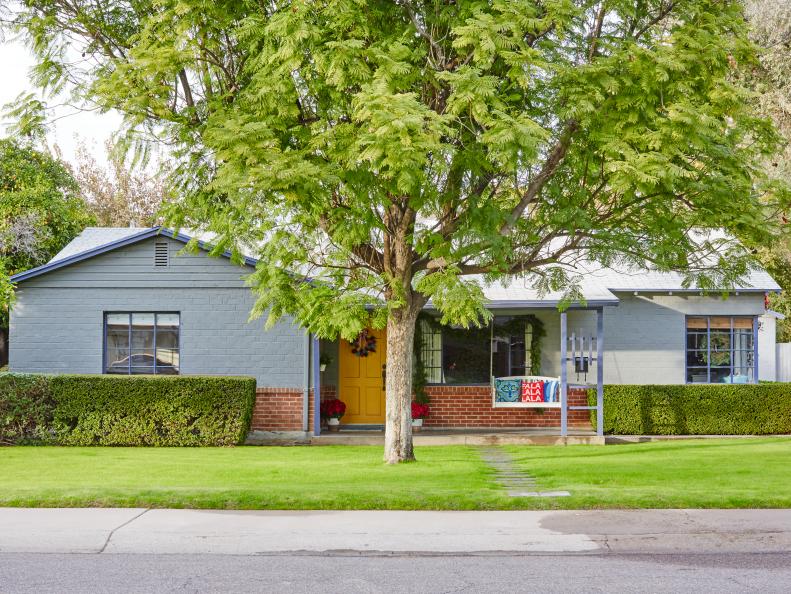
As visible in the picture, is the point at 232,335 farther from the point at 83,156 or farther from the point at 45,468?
the point at 83,156

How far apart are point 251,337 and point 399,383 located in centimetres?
581

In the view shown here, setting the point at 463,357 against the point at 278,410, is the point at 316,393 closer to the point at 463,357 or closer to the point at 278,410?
the point at 278,410

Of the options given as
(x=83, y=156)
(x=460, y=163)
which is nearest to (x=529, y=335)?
(x=460, y=163)

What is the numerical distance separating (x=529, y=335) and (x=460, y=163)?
9300 millimetres

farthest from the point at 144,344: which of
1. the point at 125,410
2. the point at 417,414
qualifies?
the point at 417,414

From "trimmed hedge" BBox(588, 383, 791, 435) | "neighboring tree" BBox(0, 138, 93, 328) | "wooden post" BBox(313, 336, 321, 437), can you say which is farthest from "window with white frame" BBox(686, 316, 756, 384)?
"neighboring tree" BBox(0, 138, 93, 328)

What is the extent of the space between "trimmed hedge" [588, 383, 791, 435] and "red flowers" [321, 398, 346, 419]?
5125 millimetres

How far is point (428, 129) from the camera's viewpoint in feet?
35.2

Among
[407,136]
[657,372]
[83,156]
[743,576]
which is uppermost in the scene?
[83,156]

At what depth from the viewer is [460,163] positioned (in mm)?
11758

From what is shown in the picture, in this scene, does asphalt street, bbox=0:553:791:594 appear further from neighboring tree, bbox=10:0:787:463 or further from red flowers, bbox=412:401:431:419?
red flowers, bbox=412:401:431:419

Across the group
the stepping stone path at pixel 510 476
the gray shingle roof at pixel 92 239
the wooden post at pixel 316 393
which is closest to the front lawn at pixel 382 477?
the stepping stone path at pixel 510 476

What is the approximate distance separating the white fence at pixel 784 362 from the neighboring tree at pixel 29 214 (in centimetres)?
2186

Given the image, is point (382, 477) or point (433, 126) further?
point (382, 477)
